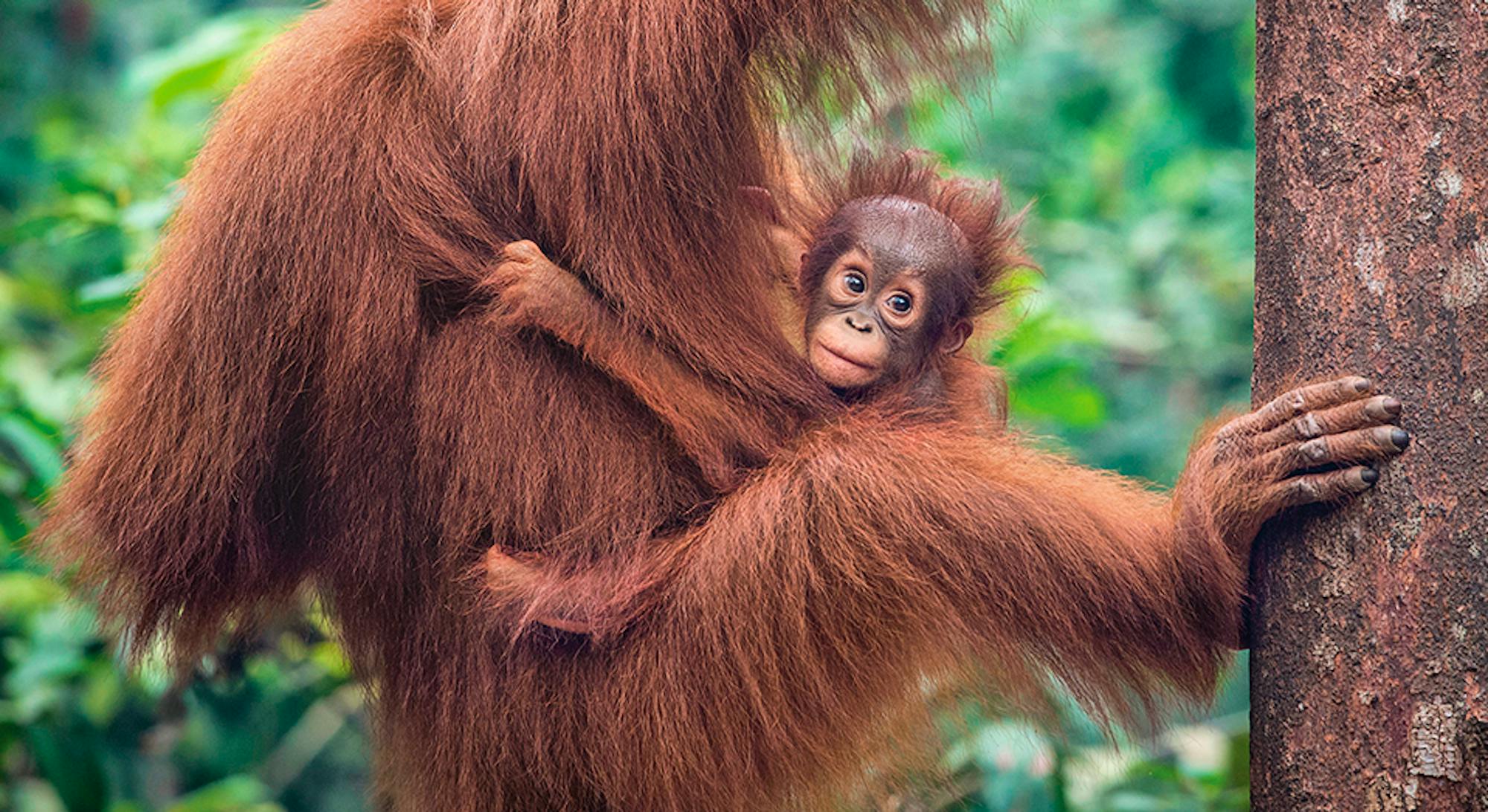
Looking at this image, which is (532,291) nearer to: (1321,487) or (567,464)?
(567,464)

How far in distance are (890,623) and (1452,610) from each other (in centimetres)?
71

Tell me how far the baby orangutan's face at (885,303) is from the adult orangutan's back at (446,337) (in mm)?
218

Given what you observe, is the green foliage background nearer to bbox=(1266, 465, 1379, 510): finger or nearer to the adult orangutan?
the adult orangutan

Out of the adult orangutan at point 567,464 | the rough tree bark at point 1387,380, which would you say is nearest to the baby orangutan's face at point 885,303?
the adult orangutan at point 567,464

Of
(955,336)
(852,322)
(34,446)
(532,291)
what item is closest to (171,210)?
(34,446)

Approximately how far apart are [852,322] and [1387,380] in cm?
97

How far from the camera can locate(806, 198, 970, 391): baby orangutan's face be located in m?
2.41

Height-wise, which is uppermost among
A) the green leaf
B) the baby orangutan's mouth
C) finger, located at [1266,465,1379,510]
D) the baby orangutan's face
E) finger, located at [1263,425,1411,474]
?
the baby orangutan's face

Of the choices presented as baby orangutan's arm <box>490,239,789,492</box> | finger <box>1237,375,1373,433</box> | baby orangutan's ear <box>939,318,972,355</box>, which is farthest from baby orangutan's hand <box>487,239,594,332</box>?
finger <box>1237,375,1373,433</box>

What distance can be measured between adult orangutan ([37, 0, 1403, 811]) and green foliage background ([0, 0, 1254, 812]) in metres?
0.34

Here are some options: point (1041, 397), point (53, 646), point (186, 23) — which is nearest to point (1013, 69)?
point (1041, 397)

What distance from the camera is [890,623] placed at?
1.96 m

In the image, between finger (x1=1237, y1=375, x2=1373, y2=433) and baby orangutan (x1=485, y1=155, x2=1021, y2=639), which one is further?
baby orangutan (x1=485, y1=155, x2=1021, y2=639)

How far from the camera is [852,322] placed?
2.44 metres
